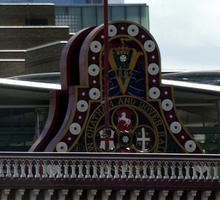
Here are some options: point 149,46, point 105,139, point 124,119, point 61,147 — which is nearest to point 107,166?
point 105,139

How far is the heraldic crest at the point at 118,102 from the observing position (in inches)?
2012

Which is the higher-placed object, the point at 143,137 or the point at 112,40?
the point at 112,40

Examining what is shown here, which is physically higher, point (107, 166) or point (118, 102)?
point (118, 102)

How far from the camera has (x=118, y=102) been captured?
5188cm

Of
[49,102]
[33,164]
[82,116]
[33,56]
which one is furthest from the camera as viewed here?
[33,56]

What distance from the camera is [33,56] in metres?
102

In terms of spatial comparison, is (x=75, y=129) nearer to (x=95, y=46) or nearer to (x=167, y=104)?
(x=95, y=46)

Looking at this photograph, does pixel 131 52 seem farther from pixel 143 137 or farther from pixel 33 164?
pixel 33 164

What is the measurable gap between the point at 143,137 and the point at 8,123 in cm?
911

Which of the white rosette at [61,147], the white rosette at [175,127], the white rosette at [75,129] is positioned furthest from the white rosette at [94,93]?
the white rosette at [175,127]

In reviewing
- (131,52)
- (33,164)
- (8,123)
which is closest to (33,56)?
(8,123)

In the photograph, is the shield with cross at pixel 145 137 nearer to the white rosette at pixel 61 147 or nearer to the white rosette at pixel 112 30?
the white rosette at pixel 61 147

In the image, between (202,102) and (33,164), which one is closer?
(33,164)

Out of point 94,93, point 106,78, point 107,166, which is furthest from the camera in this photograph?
point 94,93
